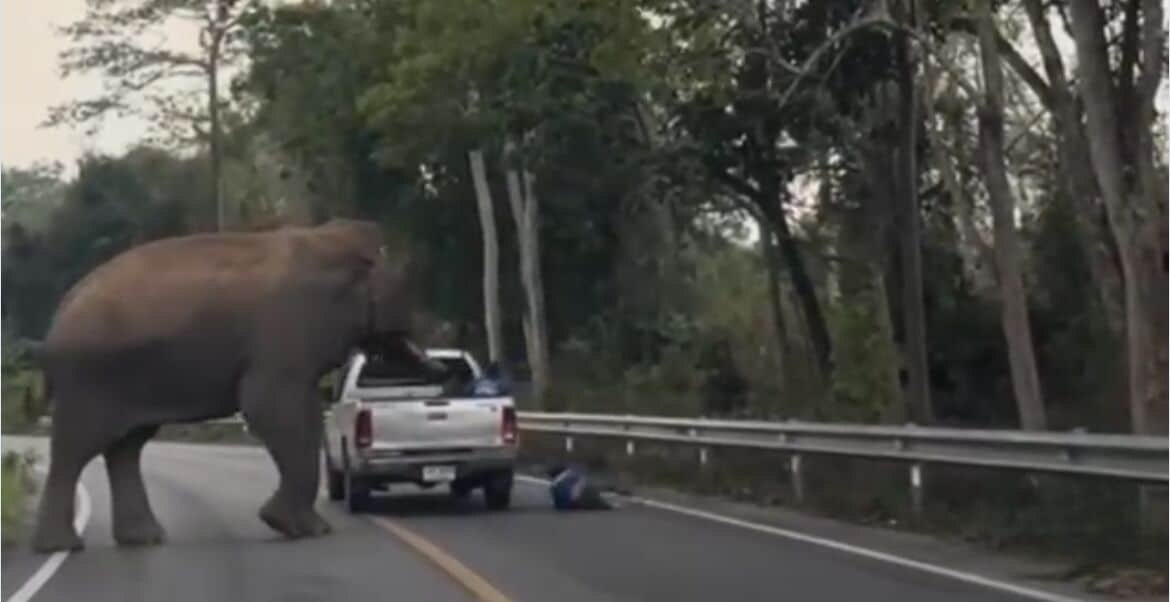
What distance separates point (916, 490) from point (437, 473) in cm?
602

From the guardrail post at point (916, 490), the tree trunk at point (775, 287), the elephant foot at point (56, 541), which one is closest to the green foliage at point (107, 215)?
the tree trunk at point (775, 287)

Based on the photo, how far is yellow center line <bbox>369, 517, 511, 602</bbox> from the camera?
53.6 feet

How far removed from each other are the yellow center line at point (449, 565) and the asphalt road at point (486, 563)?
0.08m

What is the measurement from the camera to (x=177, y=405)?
77.2ft

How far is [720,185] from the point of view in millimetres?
38562

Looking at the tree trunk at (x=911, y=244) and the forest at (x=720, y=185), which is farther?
the tree trunk at (x=911, y=244)

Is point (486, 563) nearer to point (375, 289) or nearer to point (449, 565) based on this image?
point (449, 565)

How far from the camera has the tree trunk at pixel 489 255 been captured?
51.0 meters

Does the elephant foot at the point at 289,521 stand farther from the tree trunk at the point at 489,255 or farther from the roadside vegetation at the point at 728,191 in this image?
the tree trunk at the point at 489,255

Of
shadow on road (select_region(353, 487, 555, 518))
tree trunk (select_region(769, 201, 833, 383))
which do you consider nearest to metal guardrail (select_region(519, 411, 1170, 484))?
shadow on road (select_region(353, 487, 555, 518))

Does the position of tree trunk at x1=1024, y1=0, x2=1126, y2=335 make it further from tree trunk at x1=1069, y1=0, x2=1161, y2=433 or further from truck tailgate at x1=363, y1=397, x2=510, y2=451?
truck tailgate at x1=363, y1=397, x2=510, y2=451

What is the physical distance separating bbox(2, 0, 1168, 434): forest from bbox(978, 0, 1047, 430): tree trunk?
Answer: 4cm

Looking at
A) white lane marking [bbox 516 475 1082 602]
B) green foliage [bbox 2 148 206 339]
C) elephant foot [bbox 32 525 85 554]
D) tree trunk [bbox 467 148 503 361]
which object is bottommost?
white lane marking [bbox 516 475 1082 602]

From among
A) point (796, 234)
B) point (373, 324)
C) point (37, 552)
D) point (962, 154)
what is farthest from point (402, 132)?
point (37, 552)
